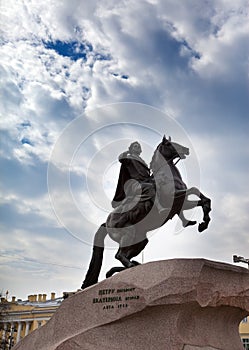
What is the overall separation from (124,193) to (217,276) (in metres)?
3.30

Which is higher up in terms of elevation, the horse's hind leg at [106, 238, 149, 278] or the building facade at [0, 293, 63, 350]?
the building facade at [0, 293, 63, 350]

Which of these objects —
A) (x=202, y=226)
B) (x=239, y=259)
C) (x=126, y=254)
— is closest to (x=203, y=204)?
(x=202, y=226)

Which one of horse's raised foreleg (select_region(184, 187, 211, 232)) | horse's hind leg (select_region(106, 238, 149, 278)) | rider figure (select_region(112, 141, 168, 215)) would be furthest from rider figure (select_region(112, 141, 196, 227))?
horse's hind leg (select_region(106, 238, 149, 278))

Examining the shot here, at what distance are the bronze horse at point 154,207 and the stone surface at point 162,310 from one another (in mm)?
1439

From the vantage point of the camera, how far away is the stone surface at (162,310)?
21.8ft

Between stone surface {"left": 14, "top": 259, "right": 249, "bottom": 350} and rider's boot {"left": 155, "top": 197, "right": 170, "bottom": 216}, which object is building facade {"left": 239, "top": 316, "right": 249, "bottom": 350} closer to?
rider's boot {"left": 155, "top": 197, "right": 170, "bottom": 216}

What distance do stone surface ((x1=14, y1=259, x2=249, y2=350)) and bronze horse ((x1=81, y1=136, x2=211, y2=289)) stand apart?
1.44 meters

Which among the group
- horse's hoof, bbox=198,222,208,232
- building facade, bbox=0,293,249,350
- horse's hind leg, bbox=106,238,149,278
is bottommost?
horse's hind leg, bbox=106,238,149,278

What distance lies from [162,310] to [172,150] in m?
3.61

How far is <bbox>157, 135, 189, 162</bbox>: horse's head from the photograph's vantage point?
922 cm

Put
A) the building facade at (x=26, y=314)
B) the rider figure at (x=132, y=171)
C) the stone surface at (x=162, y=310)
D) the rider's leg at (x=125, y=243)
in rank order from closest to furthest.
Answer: the stone surface at (x=162, y=310) → the rider's leg at (x=125, y=243) → the rider figure at (x=132, y=171) → the building facade at (x=26, y=314)

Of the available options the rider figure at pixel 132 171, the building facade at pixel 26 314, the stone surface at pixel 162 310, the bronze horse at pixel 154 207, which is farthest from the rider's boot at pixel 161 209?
the building facade at pixel 26 314

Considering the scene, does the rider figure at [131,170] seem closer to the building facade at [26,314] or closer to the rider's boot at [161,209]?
the rider's boot at [161,209]

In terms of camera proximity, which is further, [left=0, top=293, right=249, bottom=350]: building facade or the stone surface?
[left=0, top=293, right=249, bottom=350]: building facade
